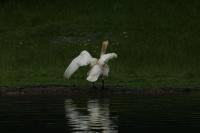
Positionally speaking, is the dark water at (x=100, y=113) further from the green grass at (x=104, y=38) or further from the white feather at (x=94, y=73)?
the green grass at (x=104, y=38)

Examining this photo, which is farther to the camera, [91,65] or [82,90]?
[91,65]

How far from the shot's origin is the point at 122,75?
3919cm

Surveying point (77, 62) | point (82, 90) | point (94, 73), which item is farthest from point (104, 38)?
point (82, 90)

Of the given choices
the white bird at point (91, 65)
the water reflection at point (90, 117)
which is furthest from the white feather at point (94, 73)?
the water reflection at point (90, 117)

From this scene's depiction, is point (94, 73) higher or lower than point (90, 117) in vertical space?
higher

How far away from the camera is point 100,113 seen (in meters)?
25.9

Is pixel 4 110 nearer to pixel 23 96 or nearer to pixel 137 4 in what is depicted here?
pixel 23 96

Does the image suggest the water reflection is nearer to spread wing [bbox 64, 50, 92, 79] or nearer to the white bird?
the white bird

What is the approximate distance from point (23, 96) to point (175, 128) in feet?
38.6

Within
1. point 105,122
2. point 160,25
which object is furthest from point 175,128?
point 160,25

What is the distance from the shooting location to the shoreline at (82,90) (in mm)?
33844

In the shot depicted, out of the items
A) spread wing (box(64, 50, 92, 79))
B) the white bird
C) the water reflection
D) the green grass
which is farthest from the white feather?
the water reflection

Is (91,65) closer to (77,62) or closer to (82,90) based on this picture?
(77,62)

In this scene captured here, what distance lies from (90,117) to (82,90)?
927cm
